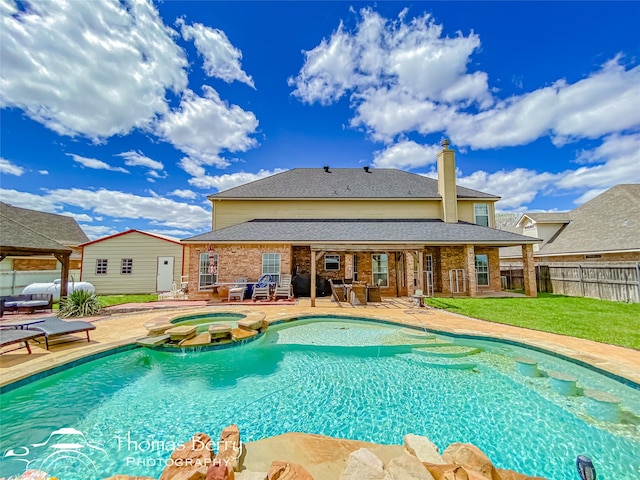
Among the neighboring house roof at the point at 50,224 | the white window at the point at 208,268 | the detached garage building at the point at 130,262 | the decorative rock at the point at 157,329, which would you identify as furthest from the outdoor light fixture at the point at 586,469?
the neighboring house roof at the point at 50,224

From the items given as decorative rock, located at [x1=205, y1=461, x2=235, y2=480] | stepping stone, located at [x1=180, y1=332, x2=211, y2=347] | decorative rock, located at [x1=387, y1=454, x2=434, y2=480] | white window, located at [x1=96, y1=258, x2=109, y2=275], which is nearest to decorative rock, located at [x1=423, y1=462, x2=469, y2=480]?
decorative rock, located at [x1=387, y1=454, x2=434, y2=480]

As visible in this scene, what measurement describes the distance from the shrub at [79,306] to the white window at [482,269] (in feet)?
64.1

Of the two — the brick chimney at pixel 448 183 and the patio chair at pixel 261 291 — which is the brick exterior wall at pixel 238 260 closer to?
the patio chair at pixel 261 291

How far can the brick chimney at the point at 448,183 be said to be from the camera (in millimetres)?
17078

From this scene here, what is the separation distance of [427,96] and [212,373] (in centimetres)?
1479

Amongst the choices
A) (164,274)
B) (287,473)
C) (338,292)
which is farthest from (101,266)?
(287,473)

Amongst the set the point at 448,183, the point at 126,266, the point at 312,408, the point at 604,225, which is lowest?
the point at 312,408

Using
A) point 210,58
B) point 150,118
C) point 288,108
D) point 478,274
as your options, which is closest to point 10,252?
point 150,118

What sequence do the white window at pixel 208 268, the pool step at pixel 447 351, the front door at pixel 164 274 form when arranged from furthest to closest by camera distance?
the front door at pixel 164 274 < the white window at pixel 208 268 < the pool step at pixel 447 351

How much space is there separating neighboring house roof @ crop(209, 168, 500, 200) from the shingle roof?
5.62m

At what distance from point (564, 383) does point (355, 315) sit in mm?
5976

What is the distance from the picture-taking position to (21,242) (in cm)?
903

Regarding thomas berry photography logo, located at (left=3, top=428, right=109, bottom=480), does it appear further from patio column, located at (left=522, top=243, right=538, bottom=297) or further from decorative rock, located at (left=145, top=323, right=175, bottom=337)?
patio column, located at (left=522, top=243, right=538, bottom=297)

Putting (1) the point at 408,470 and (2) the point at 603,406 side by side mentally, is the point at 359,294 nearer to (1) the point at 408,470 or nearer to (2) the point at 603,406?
(2) the point at 603,406
